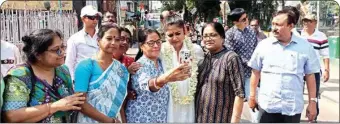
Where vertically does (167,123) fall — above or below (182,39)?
below

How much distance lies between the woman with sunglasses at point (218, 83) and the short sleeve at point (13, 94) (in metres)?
1.13

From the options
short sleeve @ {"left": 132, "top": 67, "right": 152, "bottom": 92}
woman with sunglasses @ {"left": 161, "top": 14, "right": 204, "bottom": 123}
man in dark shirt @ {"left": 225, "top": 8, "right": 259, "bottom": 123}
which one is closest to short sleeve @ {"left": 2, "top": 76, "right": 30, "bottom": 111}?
short sleeve @ {"left": 132, "top": 67, "right": 152, "bottom": 92}

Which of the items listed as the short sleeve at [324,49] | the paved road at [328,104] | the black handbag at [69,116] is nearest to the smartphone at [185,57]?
the black handbag at [69,116]

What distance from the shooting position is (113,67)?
2.33 m

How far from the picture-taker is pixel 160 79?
7.67 ft

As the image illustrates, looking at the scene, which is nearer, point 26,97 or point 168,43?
point 26,97

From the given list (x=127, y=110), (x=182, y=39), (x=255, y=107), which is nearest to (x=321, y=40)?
(x=255, y=107)

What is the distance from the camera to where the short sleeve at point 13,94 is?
74.1 inches

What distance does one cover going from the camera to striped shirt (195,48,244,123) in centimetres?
252

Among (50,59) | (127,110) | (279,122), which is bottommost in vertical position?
(279,122)

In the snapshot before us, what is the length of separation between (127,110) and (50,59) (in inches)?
27.7

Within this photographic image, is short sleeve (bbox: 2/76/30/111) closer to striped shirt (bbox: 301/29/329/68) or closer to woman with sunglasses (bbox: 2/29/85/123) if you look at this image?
woman with sunglasses (bbox: 2/29/85/123)

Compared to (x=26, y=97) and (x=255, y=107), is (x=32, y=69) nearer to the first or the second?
(x=26, y=97)

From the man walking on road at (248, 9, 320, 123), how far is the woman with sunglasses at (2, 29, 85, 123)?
4.88 ft
